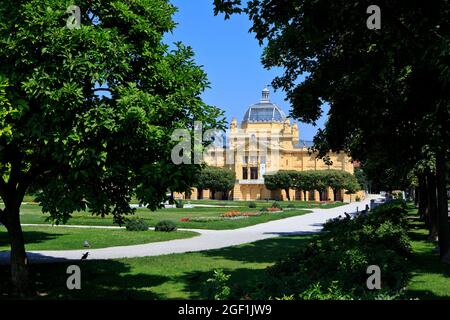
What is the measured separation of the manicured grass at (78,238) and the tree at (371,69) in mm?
10447

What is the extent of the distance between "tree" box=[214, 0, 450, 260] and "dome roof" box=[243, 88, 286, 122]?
334 ft

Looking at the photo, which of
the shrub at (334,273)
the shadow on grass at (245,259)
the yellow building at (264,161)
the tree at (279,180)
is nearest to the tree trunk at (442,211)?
the shrub at (334,273)

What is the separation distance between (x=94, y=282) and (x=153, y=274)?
197cm

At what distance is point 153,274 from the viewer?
582 inches

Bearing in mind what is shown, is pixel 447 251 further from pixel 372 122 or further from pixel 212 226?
pixel 212 226

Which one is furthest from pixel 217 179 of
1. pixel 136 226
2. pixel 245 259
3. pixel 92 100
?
pixel 92 100

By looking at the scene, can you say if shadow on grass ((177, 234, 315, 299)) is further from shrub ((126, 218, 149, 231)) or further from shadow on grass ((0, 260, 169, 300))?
shrub ((126, 218, 149, 231))

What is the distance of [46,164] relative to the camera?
1138 centimetres

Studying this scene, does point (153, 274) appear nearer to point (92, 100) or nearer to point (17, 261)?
point (17, 261)

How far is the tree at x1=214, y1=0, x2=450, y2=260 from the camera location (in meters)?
9.09

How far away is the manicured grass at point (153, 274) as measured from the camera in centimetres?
1207

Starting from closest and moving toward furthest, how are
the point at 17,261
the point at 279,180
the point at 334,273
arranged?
the point at 334,273, the point at 17,261, the point at 279,180

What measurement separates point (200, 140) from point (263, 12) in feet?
10.1

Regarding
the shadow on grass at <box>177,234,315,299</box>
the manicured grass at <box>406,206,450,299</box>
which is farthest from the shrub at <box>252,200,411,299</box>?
the manicured grass at <box>406,206,450,299</box>
